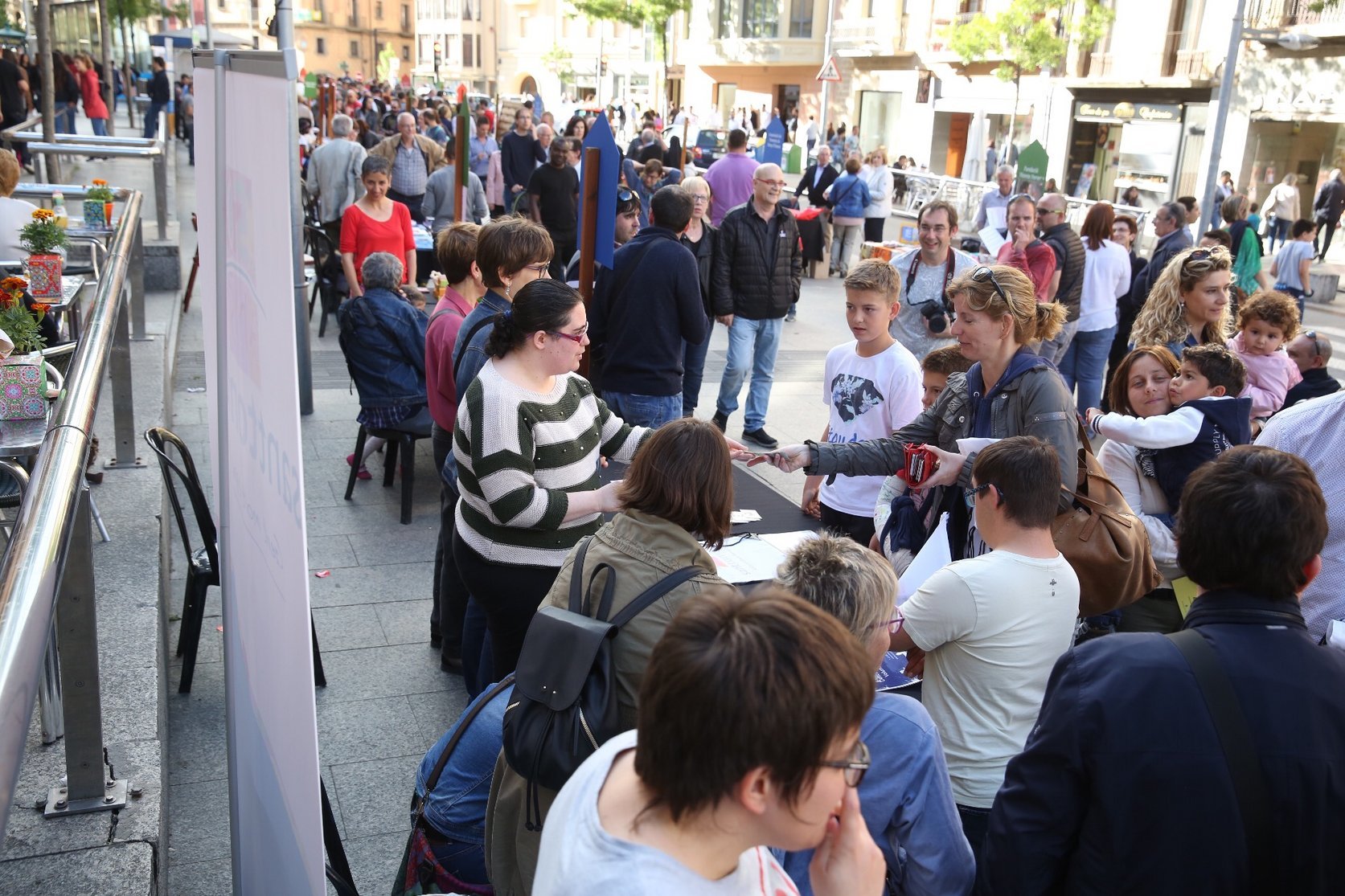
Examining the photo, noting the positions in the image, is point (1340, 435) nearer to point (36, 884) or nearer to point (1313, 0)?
point (36, 884)

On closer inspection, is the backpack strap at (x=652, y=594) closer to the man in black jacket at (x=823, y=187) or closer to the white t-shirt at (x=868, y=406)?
the white t-shirt at (x=868, y=406)

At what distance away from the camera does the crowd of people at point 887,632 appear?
1274 millimetres

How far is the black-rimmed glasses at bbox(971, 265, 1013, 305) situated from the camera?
3.58 metres

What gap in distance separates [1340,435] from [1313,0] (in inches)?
988

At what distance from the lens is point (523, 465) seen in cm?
318

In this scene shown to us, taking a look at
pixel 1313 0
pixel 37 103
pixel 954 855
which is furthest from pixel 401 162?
pixel 1313 0

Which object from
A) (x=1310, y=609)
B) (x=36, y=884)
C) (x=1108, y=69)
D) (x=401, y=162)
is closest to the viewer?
(x=36, y=884)

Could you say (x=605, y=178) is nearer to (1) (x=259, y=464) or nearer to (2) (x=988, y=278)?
(2) (x=988, y=278)

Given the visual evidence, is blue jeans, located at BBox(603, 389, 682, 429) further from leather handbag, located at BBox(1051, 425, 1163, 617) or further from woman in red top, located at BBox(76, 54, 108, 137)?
woman in red top, located at BBox(76, 54, 108, 137)

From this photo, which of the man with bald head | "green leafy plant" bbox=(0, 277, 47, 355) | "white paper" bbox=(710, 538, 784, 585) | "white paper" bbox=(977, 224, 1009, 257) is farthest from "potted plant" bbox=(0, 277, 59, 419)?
the man with bald head

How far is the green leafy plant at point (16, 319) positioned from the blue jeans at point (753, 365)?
14.8 feet

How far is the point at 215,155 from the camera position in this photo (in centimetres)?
183

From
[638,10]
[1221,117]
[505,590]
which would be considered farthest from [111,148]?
[638,10]

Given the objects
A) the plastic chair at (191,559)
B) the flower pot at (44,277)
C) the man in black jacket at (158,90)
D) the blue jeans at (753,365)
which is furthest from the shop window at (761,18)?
the plastic chair at (191,559)
